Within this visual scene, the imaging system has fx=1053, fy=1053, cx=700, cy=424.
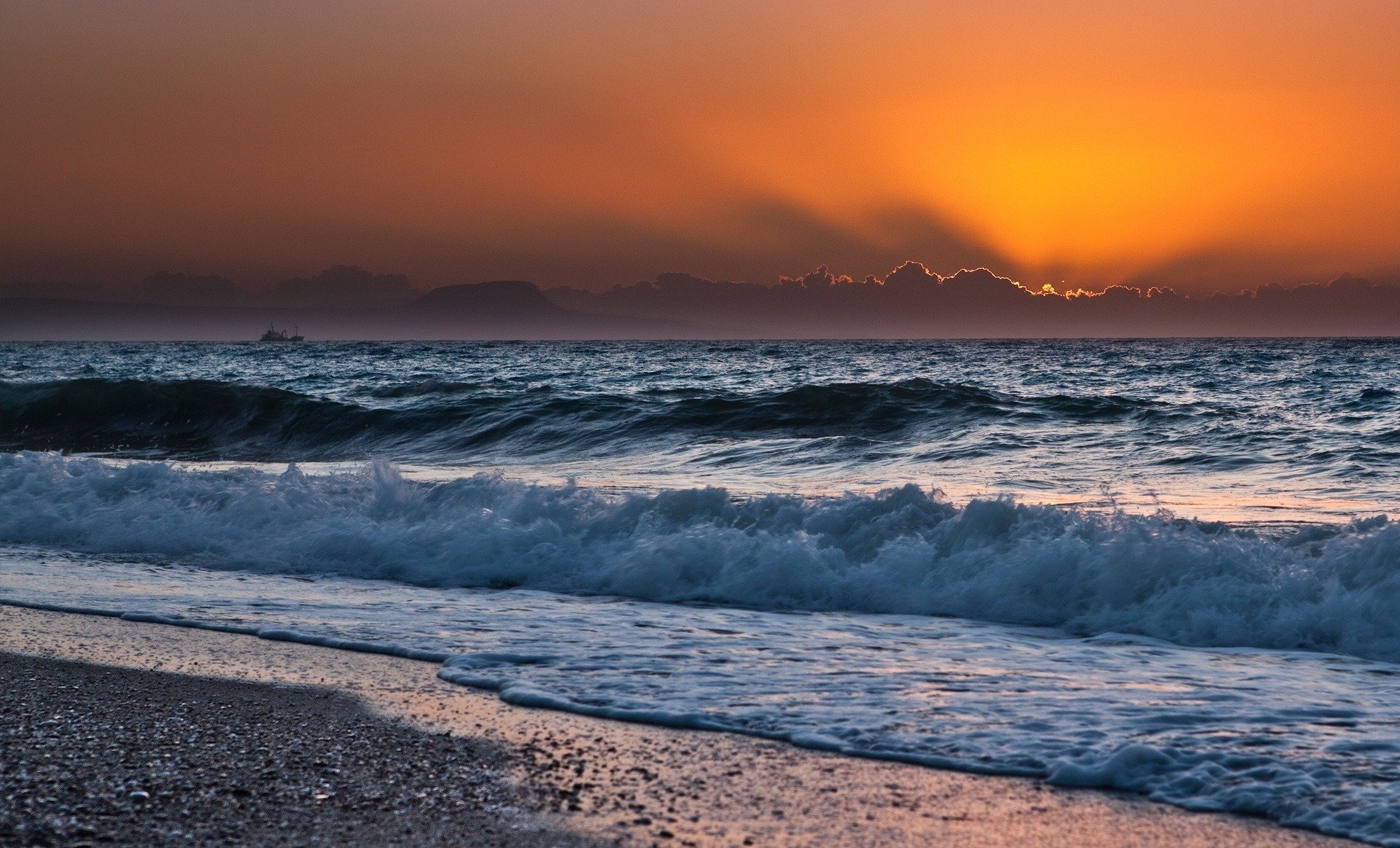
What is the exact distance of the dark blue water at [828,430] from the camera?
11.7 meters

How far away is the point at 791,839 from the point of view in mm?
3150

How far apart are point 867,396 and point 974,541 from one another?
45.3ft

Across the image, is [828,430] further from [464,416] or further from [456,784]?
[456,784]

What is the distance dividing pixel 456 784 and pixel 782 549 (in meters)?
4.30

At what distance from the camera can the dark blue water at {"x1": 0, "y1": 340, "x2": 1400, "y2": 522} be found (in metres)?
11.7

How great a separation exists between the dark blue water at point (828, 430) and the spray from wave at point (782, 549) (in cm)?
219

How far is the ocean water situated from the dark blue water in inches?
5.8

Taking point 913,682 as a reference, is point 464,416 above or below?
above

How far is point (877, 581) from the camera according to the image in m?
Result: 7.29

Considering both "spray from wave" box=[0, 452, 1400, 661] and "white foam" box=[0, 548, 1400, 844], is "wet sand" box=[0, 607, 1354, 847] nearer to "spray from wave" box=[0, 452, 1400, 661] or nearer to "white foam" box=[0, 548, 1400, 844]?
"white foam" box=[0, 548, 1400, 844]

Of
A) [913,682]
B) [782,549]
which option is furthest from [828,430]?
[913,682]

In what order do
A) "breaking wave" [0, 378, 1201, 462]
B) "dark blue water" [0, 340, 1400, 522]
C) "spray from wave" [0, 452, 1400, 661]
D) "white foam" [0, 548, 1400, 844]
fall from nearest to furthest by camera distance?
"white foam" [0, 548, 1400, 844]
"spray from wave" [0, 452, 1400, 661]
"dark blue water" [0, 340, 1400, 522]
"breaking wave" [0, 378, 1201, 462]

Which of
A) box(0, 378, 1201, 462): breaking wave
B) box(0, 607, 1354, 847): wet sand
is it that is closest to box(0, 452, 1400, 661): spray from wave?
box(0, 607, 1354, 847): wet sand

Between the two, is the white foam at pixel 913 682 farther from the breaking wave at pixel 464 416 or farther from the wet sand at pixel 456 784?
the breaking wave at pixel 464 416
